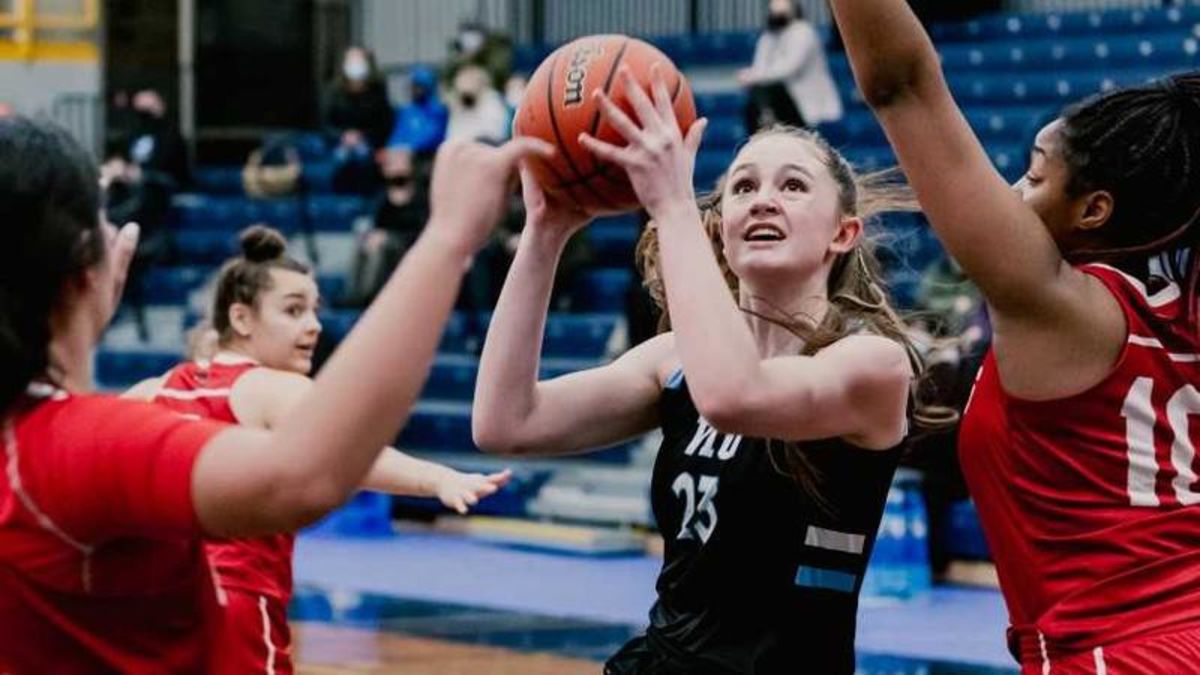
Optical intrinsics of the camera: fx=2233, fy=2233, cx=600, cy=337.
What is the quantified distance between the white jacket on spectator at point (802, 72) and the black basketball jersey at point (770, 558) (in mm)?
10886

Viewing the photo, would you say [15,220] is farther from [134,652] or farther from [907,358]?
[907,358]

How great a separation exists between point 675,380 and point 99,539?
1.52m

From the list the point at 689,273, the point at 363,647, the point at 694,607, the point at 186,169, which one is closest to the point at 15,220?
the point at 689,273

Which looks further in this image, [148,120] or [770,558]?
[148,120]

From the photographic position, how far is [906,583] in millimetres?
10586

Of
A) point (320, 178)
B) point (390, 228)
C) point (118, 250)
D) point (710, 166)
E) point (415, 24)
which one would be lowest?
point (320, 178)

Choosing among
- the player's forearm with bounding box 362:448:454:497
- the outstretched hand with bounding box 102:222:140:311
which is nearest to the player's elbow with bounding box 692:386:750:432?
the outstretched hand with bounding box 102:222:140:311

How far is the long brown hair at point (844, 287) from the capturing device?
369cm

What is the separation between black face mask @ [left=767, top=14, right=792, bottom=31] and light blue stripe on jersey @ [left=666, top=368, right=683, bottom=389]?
11077 mm

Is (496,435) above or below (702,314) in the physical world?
below

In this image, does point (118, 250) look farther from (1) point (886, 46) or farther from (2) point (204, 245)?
(2) point (204, 245)

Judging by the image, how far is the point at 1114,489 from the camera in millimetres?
3258

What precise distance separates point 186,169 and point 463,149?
1705cm

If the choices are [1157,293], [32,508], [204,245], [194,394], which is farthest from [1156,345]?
[204,245]
